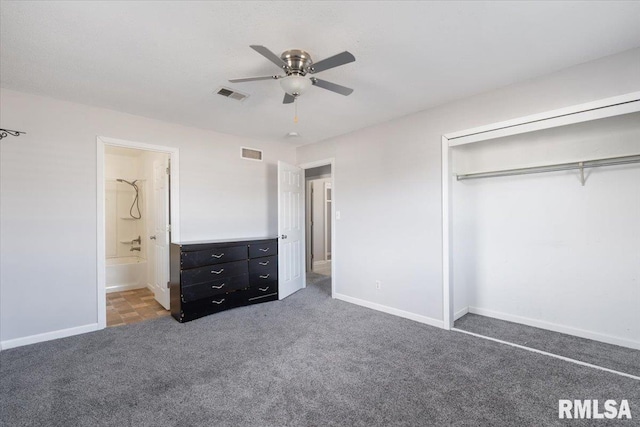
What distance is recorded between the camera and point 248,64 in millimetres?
2355

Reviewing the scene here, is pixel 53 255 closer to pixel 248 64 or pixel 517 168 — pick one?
pixel 248 64

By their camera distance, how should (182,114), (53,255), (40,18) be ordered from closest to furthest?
(40,18) → (53,255) → (182,114)

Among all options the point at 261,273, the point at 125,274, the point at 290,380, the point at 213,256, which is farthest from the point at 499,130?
the point at 125,274

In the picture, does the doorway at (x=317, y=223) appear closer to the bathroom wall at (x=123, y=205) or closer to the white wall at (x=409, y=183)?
the white wall at (x=409, y=183)

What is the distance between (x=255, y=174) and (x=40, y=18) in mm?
3007

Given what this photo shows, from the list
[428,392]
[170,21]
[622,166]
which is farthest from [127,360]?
[622,166]

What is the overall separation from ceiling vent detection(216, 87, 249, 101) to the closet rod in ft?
8.38

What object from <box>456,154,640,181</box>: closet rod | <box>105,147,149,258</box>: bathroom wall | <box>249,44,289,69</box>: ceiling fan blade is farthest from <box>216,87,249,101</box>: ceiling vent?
<box>105,147,149,258</box>: bathroom wall

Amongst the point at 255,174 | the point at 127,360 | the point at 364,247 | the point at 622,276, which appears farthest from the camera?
the point at 255,174

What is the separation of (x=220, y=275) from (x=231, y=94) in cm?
220

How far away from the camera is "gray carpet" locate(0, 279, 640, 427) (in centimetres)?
182

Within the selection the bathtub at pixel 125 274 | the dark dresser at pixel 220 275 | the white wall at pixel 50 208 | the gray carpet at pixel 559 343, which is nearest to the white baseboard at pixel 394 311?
the gray carpet at pixel 559 343

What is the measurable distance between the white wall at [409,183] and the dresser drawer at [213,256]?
1.45 m

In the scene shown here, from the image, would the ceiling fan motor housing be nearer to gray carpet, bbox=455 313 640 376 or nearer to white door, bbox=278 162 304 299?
white door, bbox=278 162 304 299
